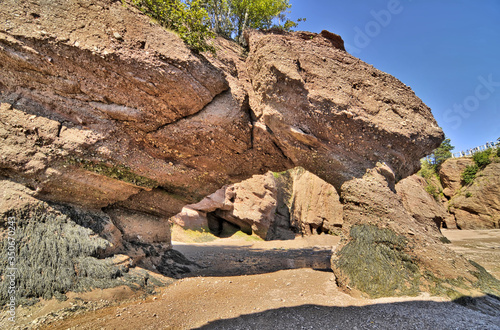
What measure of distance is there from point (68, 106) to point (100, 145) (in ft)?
3.12

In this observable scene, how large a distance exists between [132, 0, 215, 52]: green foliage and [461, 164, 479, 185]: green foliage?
89.1 feet

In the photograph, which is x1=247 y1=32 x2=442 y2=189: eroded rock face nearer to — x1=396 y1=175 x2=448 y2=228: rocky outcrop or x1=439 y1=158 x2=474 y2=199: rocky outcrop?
→ x1=396 y1=175 x2=448 y2=228: rocky outcrop

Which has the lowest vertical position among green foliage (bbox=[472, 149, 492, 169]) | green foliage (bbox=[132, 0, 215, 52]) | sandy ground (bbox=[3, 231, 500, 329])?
sandy ground (bbox=[3, 231, 500, 329])

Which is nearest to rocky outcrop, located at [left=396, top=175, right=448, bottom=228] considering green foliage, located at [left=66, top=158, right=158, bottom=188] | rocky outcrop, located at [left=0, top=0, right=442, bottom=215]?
rocky outcrop, located at [left=0, top=0, right=442, bottom=215]

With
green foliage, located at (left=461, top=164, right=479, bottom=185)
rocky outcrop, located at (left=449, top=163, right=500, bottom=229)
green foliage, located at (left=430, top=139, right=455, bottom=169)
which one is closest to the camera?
rocky outcrop, located at (left=449, top=163, right=500, bottom=229)

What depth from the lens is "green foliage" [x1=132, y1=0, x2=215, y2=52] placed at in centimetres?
532

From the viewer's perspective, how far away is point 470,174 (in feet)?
71.7

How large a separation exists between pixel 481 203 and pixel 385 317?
24.1 meters

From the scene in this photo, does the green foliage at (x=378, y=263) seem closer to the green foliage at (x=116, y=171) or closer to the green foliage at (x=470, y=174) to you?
the green foliage at (x=116, y=171)

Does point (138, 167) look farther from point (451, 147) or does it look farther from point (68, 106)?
point (451, 147)

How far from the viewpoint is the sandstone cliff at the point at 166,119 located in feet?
14.3

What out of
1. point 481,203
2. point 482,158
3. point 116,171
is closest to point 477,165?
point 482,158

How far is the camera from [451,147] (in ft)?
103

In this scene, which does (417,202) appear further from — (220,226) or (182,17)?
(182,17)
